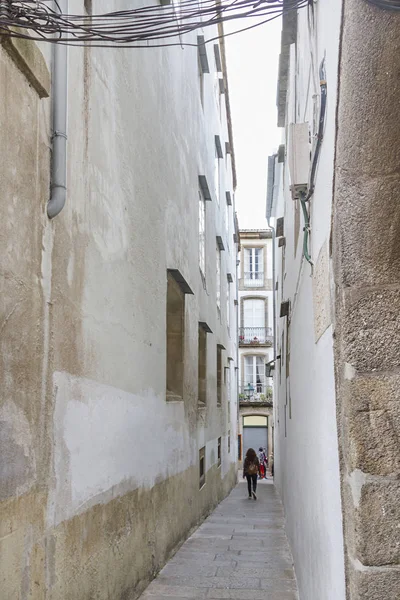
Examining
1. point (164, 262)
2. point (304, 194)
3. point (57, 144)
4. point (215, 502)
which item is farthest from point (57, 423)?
point (215, 502)

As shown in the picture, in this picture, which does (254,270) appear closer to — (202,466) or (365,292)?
(202,466)

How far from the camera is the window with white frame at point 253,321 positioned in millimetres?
40125

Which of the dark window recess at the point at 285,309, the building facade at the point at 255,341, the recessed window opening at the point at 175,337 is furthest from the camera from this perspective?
the building facade at the point at 255,341

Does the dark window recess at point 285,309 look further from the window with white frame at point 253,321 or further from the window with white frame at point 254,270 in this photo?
the window with white frame at point 254,270

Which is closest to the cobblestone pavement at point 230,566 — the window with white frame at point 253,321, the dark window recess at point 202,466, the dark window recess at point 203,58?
the dark window recess at point 202,466

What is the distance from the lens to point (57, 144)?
4281 mm

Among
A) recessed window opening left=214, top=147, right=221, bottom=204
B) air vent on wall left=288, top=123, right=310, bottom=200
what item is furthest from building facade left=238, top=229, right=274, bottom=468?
air vent on wall left=288, top=123, right=310, bottom=200

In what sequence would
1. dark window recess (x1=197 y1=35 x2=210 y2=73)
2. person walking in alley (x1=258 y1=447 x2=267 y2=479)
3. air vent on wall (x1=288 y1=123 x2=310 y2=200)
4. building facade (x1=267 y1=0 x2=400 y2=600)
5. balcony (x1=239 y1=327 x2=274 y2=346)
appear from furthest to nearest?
balcony (x1=239 y1=327 x2=274 y2=346)
person walking in alley (x1=258 y1=447 x2=267 y2=479)
dark window recess (x1=197 y1=35 x2=210 y2=73)
air vent on wall (x1=288 y1=123 x2=310 y2=200)
building facade (x1=267 y1=0 x2=400 y2=600)

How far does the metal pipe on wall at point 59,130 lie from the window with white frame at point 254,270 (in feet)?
121

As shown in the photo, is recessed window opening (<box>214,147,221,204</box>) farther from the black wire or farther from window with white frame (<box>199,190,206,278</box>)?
the black wire

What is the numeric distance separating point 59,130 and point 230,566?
5.41 metres

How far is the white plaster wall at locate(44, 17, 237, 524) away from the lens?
4547mm

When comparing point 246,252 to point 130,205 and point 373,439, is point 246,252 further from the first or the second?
point 373,439

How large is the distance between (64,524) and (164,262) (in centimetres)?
429
